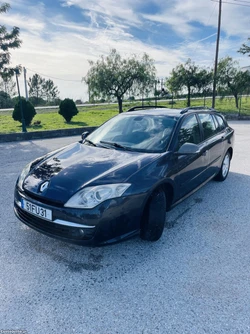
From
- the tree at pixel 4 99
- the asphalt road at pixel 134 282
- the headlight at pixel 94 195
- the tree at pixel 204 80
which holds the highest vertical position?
the tree at pixel 204 80

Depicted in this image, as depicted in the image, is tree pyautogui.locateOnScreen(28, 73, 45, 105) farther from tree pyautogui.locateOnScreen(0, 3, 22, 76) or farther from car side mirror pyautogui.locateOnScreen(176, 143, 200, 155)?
car side mirror pyautogui.locateOnScreen(176, 143, 200, 155)

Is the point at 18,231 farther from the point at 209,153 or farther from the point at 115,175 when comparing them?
the point at 209,153

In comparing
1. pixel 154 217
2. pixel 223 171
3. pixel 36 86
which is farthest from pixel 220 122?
pixel 36 86

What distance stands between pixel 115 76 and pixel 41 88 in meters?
40.0

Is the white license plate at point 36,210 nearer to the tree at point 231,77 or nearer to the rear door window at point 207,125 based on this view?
the rear door window at point 207,125

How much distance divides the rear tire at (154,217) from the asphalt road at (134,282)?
161mm

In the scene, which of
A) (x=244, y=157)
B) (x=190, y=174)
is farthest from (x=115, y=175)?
(x=244, y=157)

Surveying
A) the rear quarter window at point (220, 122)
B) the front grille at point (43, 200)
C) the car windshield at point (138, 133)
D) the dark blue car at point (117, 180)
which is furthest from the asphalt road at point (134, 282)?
the rear quarter window at point (220, 122)

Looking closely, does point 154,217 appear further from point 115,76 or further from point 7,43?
point 115,76

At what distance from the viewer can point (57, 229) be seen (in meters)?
2.23

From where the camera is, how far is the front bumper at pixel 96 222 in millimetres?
2146

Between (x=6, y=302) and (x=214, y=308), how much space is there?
1644 mm

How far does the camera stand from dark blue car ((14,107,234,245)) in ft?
7.17

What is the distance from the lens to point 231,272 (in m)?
2.26
